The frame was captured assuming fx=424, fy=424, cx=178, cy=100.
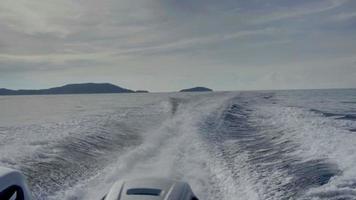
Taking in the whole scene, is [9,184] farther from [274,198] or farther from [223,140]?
[223,140]

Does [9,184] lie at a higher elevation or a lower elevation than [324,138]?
higher

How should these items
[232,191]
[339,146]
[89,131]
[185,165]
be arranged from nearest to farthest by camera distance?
[232,191] → [185,165] → [339,146] → [89,131]

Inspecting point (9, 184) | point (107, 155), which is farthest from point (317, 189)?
point (107, 155)

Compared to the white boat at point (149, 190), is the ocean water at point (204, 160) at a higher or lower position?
lower

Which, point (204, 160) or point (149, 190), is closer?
point (149, 190)

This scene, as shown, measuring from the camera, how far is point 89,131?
55.1 feet

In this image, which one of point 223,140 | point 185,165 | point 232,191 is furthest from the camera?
point 223,140

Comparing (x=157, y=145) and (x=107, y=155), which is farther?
(x=157, y=145)

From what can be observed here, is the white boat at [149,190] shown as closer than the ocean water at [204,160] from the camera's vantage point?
→ Yes

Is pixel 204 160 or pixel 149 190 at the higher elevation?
pixel 149 190

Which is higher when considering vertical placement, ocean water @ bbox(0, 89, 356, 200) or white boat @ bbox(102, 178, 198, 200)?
white boat @ bbox(102, 178, 198, 200)

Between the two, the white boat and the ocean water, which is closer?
the white boat

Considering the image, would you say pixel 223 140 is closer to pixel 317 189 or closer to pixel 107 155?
pixel 107 155

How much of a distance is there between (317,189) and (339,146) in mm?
4600
